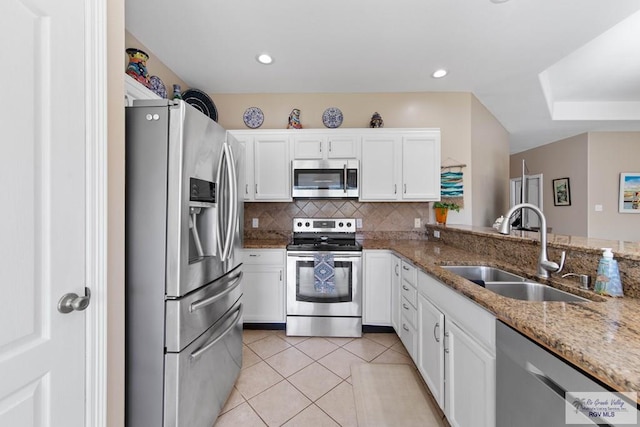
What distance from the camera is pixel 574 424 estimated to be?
0.67 meters

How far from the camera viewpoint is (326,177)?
2.81m

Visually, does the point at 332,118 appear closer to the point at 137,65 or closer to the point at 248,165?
the point at 248,165

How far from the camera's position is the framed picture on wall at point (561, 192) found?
5.12 metres

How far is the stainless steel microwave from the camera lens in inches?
110

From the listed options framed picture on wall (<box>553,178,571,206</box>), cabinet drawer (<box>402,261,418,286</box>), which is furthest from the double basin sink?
framed picture on wall (<box>553,178,571,206</box>)

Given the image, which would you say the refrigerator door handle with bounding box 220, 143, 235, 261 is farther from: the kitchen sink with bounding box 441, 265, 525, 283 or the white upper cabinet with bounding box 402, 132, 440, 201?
the white upper cabinet with bounding box 402, 132, 440, 201

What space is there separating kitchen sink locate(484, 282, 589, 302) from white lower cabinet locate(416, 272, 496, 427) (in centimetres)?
33

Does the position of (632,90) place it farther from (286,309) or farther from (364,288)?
(286,309)

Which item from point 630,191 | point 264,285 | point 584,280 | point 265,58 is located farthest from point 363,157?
point 630,191

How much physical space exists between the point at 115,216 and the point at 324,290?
6.24 ft

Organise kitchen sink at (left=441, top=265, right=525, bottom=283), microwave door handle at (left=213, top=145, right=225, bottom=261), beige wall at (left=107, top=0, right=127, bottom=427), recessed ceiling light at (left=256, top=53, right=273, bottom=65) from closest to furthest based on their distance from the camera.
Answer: beige wall at (left=107, top=0, right=127, bottom=427) < microwave door handle at (left=213, top=145, right=225, bottom=261) < kitchen sink at (left=441, top=265, right=525, bottom=283) < recessed ceiling light at (left=256, top=53, right=273, bottom=65)

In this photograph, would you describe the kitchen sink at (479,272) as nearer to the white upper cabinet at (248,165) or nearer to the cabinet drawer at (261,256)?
the cabinet drawer at (261,256)

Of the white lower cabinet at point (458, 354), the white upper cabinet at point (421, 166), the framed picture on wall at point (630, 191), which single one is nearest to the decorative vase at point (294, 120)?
the white upper cabinet at point (421, 166)
